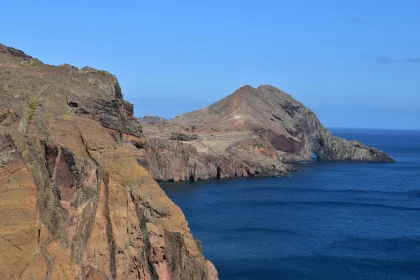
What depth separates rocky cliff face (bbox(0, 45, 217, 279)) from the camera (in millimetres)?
32219

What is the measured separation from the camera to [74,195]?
38219 mm

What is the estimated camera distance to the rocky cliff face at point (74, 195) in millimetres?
32219

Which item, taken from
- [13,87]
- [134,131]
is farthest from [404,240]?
[13,87]

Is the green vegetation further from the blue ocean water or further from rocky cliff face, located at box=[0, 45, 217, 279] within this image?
the blue ocean water

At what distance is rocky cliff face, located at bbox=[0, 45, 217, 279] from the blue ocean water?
83.4 feet

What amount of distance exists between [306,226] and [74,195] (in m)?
67.4

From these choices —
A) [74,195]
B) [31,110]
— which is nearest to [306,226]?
[31,110]

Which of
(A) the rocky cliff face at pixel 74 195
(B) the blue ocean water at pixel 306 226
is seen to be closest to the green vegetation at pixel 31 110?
(A) the rocky cliff face at pixel 74 195

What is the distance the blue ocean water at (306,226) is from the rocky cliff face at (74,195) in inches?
1000

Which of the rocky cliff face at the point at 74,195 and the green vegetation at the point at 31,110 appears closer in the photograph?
the rocky cliff face at the point at 74,195

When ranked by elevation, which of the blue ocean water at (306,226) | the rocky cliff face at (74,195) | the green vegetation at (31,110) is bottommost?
the blue ocean water at (306,226)

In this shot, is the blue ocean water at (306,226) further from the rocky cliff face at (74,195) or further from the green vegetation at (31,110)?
the green vegetation at (31,110)

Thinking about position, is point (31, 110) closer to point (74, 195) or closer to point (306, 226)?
point (74, 195)

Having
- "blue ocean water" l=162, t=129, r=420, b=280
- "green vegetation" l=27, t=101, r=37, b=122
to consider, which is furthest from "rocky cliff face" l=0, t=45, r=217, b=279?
"blue ocean water" l=162, t=129, r=420, b=280
